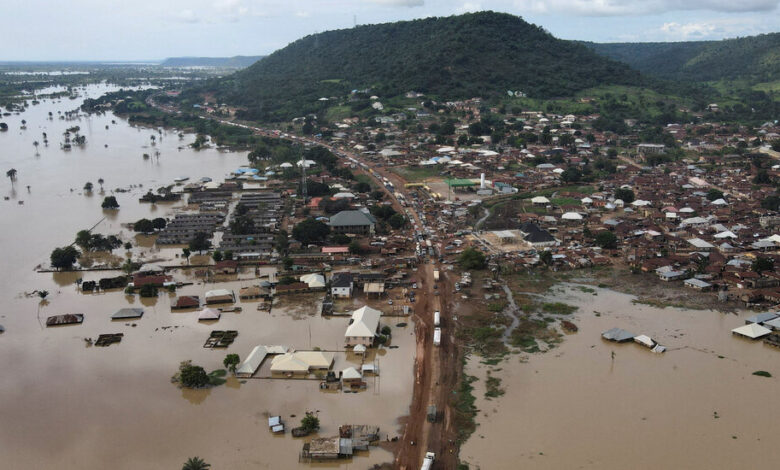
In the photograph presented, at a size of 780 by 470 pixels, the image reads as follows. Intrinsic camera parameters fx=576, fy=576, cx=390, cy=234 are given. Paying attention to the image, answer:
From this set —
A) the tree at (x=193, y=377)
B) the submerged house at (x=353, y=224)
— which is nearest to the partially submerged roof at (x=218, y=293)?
the tree at (x=193, y=377)

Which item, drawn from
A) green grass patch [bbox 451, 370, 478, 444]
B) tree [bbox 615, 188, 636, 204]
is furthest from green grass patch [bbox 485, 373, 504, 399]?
tree [bbox 615, 188, 636, 204]

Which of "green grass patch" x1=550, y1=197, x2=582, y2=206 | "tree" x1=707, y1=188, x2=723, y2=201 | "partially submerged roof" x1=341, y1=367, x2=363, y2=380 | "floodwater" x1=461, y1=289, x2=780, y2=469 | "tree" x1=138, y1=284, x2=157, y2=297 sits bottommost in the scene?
"floodwater" x1=461, y1=289, x2=780, y2=469

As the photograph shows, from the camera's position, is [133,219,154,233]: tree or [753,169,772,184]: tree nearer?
[133,219,154,233]: tree

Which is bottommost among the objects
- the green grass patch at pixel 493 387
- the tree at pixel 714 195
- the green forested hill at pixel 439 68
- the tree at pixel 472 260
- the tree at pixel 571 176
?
the green grass patch at pixel 493 387

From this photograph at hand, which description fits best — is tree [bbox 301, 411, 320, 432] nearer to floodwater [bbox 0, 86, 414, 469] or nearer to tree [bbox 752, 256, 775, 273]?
floodwater [bbox 0, 86, 414, 469]

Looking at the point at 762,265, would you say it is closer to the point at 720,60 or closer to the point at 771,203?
the point at 771,203

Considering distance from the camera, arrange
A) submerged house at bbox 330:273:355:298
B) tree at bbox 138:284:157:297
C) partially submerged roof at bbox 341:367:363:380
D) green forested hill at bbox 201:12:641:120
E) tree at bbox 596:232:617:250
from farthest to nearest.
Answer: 1. green forested hill at bbox 201:12:641:120
2. tree at bbox 596:232:617:250
3. tree at bbox 138:284:157:297
4. submerged house at bbox 330:273:355:298
5. partially submerged roof at bbox 341:367:363:380

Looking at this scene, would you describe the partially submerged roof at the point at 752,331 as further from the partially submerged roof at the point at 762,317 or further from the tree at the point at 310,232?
the tree at the point at 310,232

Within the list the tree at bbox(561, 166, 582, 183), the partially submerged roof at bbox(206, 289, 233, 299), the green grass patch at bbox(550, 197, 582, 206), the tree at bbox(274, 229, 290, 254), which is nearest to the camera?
the partially submerged roof at bbox(206, 289, 233, 299)
